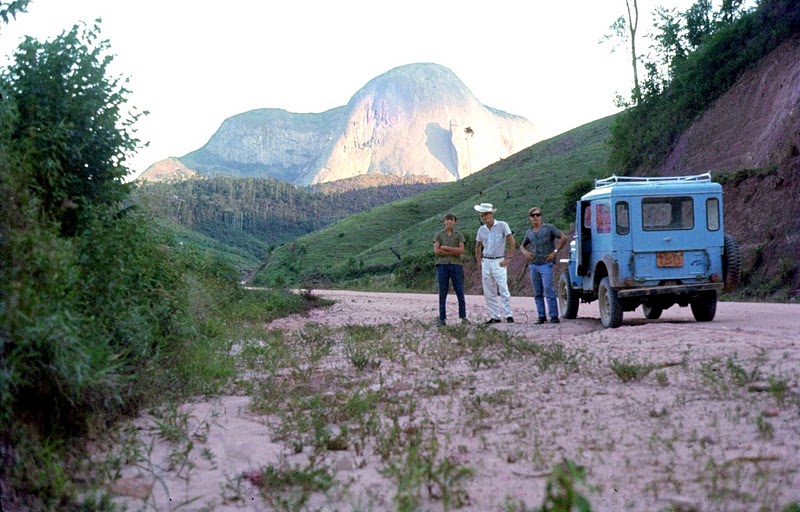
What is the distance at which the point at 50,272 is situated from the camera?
5.49 metres

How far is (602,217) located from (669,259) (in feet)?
4.01

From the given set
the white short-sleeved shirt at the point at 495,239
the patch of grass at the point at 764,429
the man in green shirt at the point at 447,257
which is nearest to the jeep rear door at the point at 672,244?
the white short-sleeved shirt at the point at 495,239

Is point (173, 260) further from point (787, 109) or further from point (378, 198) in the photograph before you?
point (378, 198)

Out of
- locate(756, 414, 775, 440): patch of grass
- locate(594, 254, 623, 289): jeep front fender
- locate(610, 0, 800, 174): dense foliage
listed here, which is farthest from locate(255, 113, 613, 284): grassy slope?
locate(756, 414, 775, 440): patch of grass

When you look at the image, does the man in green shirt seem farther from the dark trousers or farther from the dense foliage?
the dense foliage

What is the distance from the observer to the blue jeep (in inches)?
526

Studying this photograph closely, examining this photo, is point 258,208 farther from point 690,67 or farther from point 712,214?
point 712,214

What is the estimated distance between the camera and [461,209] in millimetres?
81562

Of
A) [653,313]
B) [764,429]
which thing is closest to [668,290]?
[653,313]

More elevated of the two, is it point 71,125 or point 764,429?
point 71,125

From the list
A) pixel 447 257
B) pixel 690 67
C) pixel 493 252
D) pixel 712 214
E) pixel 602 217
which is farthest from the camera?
pixel 690 67

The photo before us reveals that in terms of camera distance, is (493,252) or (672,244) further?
(493,252)

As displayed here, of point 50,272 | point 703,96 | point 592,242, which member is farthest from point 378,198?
point 50,272

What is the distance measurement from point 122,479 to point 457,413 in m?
2.70
